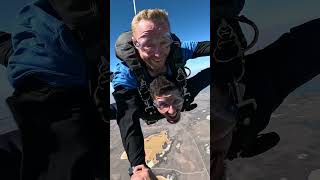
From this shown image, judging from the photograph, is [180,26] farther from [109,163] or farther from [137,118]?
[109,163]

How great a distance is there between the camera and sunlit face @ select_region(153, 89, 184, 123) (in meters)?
2.88

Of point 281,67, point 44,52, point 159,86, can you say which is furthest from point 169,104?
point 44,52

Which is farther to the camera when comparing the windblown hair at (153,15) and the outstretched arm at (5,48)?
the outstretched arm at (5,48)

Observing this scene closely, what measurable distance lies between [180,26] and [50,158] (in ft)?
4.03

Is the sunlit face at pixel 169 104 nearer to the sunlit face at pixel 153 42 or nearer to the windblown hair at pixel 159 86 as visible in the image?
the windblown hair at pixel 159 86

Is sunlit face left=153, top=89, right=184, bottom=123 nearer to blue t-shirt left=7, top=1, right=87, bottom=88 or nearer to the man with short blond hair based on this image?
the man with short blond hair

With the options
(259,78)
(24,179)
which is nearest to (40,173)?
(24,179)

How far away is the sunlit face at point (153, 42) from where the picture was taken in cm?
280

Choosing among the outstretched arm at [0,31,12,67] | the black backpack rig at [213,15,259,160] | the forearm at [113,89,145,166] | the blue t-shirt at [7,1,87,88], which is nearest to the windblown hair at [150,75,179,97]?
the forearm at [113,89,145,166]

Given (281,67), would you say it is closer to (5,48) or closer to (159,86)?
(159,86)

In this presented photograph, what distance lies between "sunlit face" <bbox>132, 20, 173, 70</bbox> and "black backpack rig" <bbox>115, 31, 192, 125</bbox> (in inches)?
1.4

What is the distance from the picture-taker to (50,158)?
2.87 meters

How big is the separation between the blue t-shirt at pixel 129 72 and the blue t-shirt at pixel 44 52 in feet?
0.76

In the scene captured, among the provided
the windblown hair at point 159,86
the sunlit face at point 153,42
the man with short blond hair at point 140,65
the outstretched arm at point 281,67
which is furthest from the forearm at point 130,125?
the outstretched arm at point 281,67
